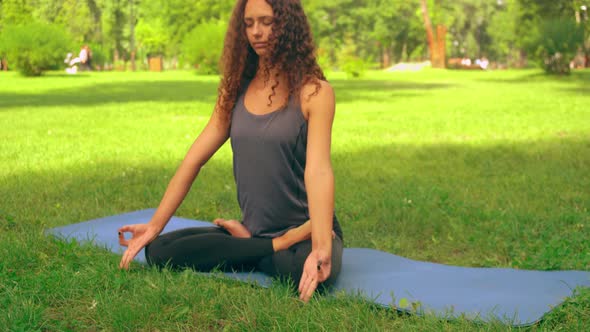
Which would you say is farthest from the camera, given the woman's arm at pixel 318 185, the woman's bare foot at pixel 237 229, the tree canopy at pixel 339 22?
the tree canopy at pixel 339 22

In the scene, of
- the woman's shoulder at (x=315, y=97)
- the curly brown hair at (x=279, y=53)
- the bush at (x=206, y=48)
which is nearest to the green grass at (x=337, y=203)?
the woman's shoulder at (x=315, y=97)

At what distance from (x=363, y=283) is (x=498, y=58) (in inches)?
3408

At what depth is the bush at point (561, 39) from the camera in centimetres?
2505

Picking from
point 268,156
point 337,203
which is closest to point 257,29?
point 268,156

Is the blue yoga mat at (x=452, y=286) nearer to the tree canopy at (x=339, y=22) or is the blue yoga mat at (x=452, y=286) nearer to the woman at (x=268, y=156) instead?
the woman at (x=268, y=156)

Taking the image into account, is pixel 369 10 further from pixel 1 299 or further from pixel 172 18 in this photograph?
pixel 1 299

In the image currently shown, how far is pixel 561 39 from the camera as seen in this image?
25.2 meters

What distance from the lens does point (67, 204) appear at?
18.3ft

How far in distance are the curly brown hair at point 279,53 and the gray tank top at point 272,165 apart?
0.31 ft

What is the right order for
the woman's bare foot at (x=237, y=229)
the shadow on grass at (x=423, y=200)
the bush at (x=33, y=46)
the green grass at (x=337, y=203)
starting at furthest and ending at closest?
the bush at (x=33, y=46), the shadow on grass at (x=423, y=200), the woman's bare foot at (x=237, y=229), the green grass at (x=337, y=203)

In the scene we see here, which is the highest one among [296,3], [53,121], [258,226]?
[296,3]

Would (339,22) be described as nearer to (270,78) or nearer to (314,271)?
(270,78)

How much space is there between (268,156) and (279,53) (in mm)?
462

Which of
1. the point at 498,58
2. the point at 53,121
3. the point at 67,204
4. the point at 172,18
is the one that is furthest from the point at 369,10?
the point at 67,204
